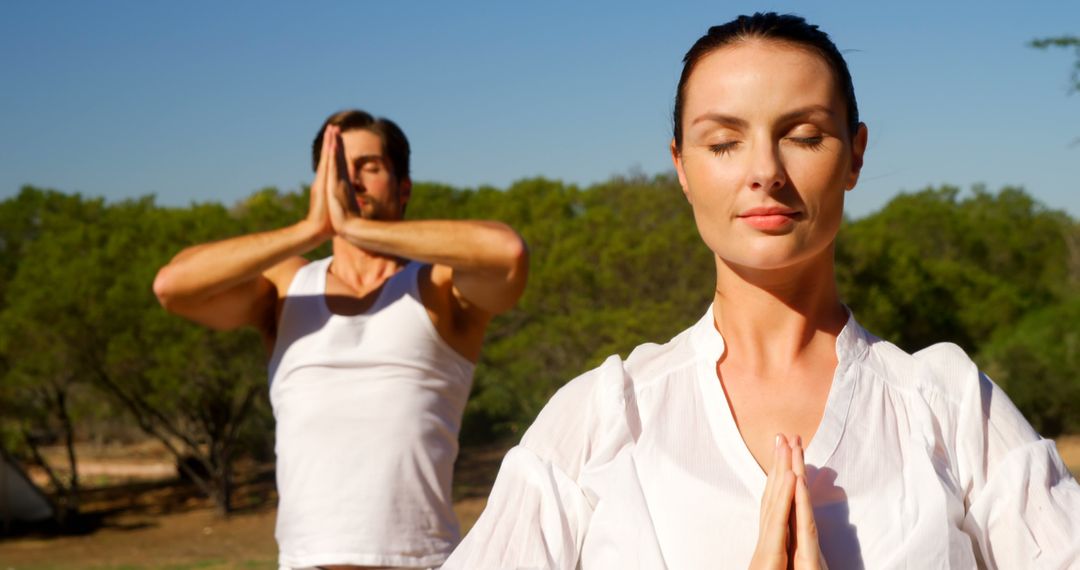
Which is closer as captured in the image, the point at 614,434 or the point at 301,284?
the point at 614,434

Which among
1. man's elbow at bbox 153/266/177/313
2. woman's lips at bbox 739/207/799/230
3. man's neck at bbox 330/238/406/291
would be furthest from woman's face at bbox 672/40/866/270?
man's elbow at bbox 153/266/177/313

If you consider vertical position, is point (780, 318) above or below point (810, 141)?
below

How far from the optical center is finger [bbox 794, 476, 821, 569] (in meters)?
1.32

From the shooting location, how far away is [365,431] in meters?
3.12

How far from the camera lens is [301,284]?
3340mm

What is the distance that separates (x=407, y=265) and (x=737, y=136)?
199cm

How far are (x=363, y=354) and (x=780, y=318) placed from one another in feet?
5.86

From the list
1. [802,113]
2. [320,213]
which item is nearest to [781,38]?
[802,113]

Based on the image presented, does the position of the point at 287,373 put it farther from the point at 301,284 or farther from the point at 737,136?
the point at 737,136

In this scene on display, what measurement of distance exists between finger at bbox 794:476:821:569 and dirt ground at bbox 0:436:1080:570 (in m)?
12.8

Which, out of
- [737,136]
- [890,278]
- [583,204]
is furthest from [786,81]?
[890,278]

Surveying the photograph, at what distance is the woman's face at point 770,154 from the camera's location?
1480 mm

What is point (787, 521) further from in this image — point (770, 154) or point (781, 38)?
point (781, 38)

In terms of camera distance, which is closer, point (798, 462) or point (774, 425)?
point (798, 462)
